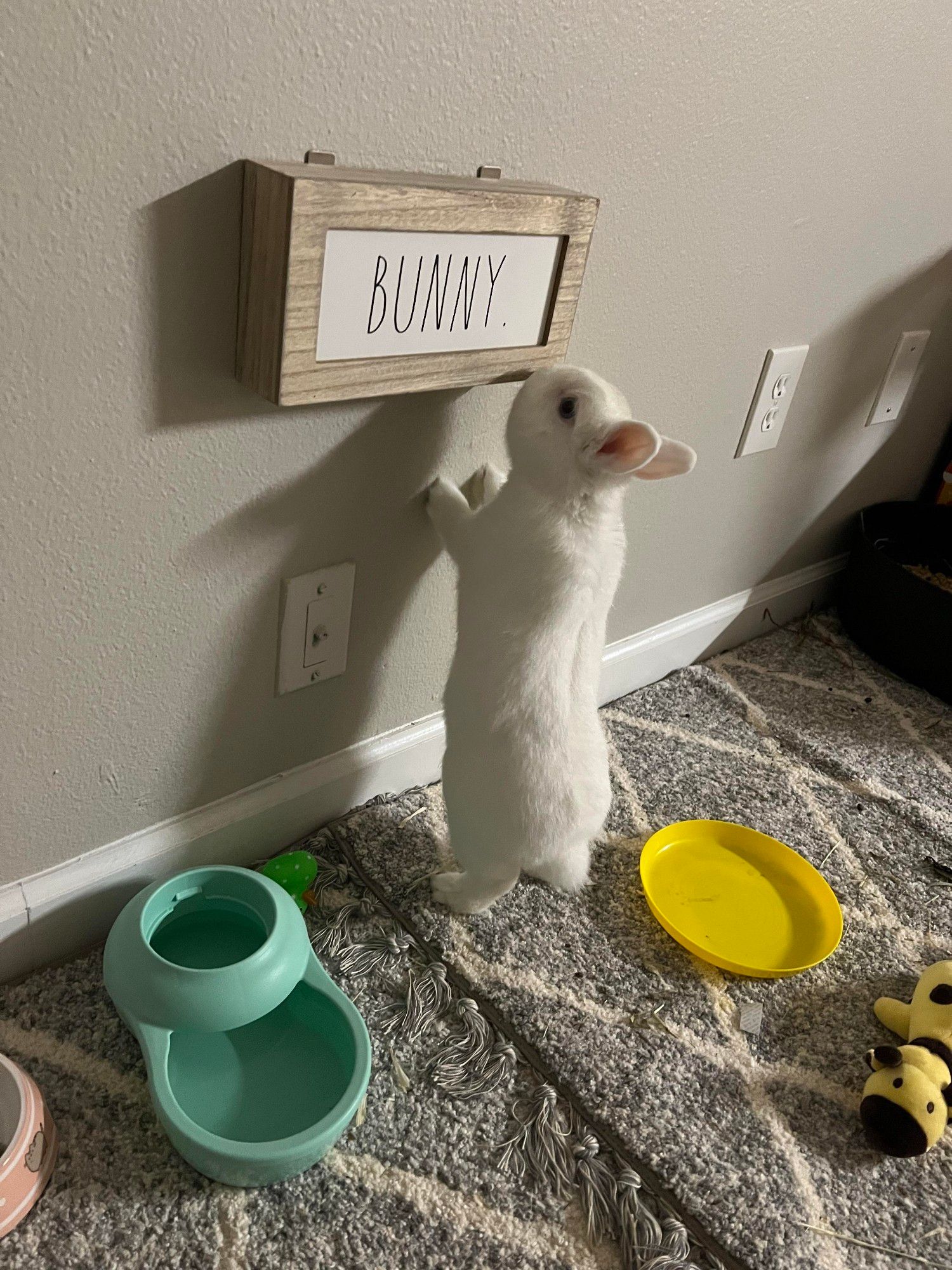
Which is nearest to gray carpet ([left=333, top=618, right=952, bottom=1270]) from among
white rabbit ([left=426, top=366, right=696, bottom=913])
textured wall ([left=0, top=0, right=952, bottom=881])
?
white rabbit ([left=426, top=366, right=696, bottom=913])

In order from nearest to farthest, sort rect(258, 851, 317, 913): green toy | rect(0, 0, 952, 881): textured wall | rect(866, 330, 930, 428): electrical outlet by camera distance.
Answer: rect(0, 0, 952, 881): textured wall → rect(258, 851, 317, 913): green toy → rect(866, 330, 930, 428): electrical outlet

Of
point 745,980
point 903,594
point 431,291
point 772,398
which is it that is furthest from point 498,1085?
point 903,594

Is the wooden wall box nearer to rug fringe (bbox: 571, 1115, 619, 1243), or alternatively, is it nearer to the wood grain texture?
the wood grain texture

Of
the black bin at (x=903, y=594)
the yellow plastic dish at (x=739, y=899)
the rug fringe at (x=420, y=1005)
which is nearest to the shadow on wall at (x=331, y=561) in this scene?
the rug fringe at (x=420, y=1005)

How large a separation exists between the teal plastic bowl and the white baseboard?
0.07 meters

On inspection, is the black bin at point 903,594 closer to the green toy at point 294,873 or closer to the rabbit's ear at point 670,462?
the rabbit's ear at point 670,462

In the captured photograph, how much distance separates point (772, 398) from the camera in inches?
43.7

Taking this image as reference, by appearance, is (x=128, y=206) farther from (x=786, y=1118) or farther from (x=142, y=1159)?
(x=786, y=1118)

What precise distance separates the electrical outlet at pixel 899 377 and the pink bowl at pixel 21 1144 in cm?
128

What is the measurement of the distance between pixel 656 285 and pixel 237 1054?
2.56 feet

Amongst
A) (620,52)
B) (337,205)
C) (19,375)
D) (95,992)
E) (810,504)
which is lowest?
(95,992)

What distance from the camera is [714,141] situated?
85 centimetres

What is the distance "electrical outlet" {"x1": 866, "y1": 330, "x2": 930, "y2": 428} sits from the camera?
50.1 inches

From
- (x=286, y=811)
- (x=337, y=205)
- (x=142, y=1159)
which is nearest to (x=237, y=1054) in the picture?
(x=142, y=1159)
